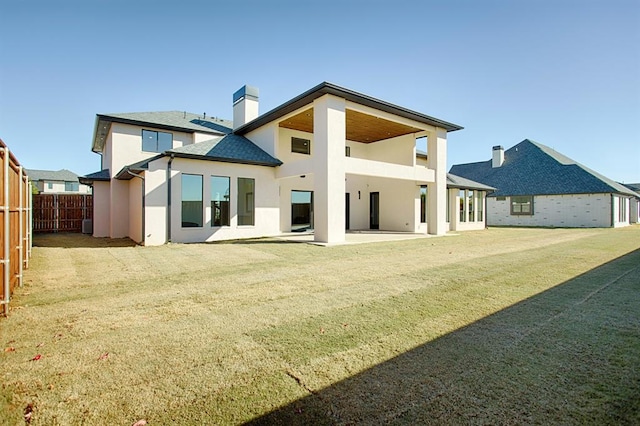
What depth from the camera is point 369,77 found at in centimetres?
1490

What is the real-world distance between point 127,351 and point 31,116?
748 inches

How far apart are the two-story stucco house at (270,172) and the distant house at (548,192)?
12.8m

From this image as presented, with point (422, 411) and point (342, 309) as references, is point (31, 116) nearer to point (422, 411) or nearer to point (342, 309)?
point (342, 309)

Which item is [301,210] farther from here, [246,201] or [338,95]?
[338,95]

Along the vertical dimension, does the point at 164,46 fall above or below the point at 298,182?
above

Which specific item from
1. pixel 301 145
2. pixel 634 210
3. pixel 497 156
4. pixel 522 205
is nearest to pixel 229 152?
pixel 301 145

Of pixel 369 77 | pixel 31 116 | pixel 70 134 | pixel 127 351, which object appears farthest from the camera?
pixel 70 134

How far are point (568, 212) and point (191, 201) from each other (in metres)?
30.3

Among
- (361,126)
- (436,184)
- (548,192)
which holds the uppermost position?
(361,126)

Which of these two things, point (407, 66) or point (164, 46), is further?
point (407, 66)

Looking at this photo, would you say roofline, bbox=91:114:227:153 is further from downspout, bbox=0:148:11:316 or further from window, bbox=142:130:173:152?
downspout, bbox=0:148:11:316

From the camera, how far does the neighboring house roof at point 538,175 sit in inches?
1056

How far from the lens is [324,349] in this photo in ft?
10.6

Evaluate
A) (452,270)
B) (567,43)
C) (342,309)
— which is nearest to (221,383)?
(342,309)
